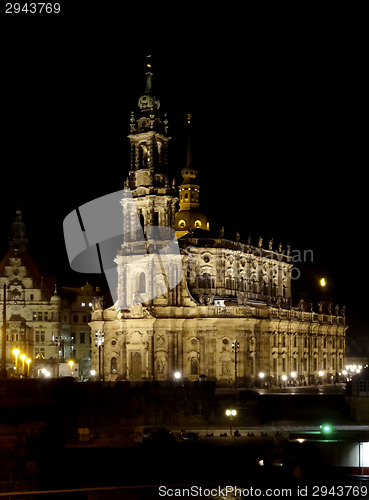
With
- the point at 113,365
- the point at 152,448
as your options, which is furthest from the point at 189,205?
the point at 152,448

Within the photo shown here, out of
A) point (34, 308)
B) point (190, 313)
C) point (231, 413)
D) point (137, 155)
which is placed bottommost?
point (231, 413)

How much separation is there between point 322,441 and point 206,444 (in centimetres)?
1588

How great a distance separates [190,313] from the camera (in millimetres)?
96938

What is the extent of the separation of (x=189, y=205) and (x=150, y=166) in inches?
512

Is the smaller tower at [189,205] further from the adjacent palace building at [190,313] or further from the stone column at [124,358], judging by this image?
the stone column at [124,358]

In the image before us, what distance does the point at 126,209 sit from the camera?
101 m

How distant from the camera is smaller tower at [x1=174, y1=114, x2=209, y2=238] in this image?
110188mm

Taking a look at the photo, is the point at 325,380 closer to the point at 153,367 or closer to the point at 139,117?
the point at 153,367

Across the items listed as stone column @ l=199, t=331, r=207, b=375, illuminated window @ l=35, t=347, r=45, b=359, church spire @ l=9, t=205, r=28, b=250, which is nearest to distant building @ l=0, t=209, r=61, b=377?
illuminated window @ l=35, t=347, r=45, b=359

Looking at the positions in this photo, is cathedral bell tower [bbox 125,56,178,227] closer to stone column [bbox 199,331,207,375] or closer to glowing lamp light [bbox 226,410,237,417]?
stone column [bbox 199,331,207,375]

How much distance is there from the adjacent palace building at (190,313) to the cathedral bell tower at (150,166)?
12 cm

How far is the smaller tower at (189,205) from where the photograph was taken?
110m

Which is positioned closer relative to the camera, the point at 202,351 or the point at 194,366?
the point at 202,351

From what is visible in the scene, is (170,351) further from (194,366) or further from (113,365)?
(113,365)
